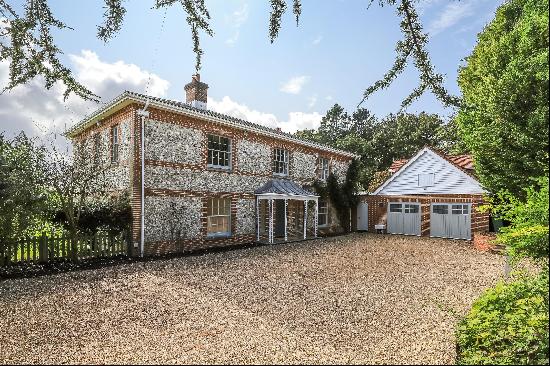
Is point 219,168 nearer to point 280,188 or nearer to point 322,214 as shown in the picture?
point 280,188

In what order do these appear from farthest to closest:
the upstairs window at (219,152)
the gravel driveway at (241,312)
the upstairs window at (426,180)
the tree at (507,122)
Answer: the upstairs window at (426,180) < the upstairs window at (219,152) < the tree at (507,122) < the gravel driveway at (241,312)

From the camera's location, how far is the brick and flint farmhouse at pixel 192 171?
13156mm

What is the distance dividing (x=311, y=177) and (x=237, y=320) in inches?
644

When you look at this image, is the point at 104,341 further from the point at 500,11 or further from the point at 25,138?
the point at 500,11

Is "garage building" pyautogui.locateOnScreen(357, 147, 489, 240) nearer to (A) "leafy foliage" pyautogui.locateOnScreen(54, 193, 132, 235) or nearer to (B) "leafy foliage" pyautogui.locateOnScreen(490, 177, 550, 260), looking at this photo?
(B) "leafy foliage" pyautogui.locateOnScreen(490, 177, 550, 260)

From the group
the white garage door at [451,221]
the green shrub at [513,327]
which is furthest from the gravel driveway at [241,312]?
the white garage door at [451,221]

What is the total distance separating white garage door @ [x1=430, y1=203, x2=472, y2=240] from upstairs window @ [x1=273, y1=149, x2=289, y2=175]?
33.2 ft

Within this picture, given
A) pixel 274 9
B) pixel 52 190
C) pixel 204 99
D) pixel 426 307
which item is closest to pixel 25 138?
pixel 52 190

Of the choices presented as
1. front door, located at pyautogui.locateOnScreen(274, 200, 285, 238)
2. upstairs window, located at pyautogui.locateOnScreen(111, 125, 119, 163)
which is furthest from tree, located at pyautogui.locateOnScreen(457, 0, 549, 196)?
upstairs window, located at pyautogui.locateOnScreen(111, 125, 119, 163)

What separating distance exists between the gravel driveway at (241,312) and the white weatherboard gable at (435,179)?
9.33 meters

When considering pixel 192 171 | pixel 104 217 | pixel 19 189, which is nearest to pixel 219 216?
pixel 192 171

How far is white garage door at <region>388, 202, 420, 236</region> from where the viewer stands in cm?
2202

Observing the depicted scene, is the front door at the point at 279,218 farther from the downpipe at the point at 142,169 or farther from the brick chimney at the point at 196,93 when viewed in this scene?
the downpipe at the point at 142,169

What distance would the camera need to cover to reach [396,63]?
2.46 meters
